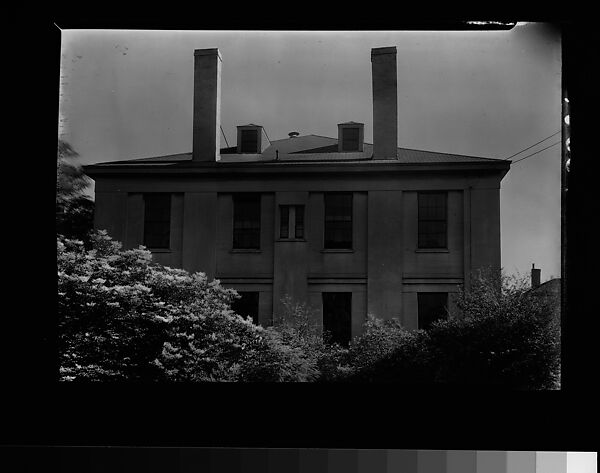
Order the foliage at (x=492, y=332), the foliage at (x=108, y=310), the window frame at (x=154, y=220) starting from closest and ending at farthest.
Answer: the foliage at (x=492, y=332)
the window frame at (x=154, y=220)
the foliage at (x=108, y=310)

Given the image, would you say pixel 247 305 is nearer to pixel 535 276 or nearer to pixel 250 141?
pixel 250 141

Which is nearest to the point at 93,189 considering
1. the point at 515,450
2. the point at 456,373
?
the point at 456,373

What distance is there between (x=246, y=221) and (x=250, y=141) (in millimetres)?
912

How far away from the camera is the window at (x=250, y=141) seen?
7711 millimetres

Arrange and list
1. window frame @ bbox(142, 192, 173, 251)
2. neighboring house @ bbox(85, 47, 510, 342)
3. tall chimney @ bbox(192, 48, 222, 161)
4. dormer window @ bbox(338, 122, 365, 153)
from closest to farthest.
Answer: tall chimney @ bbox(192, 48, 222, 161) → dormer window @ bbox(338, 122, 365, 153) → neighboring house @ bbox(85, 47, 510, 342) → window frame @ bbox(142, 192, 173, 251)

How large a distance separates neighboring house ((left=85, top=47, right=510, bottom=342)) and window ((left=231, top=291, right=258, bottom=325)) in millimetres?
13

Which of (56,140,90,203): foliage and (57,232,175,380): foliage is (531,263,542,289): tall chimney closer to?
A: (57,232,175,380): foliage

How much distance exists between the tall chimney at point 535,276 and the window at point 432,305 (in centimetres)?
91

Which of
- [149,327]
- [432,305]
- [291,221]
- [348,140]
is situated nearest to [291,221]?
[291,221]

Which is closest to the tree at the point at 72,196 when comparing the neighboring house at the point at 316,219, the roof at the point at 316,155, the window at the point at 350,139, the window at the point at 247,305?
the neighboring house at the point at 316,219

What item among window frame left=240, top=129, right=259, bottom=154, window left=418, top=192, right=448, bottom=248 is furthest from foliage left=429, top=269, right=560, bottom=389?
window frame left=240, top=129, right=259, bottom=154

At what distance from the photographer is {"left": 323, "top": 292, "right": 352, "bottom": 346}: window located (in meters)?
7.90

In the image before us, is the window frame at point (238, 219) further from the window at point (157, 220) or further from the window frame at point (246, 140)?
the window at point (157, 220)

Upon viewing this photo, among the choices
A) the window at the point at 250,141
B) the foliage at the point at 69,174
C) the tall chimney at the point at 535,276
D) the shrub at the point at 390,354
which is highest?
the window at the point at 250,141
